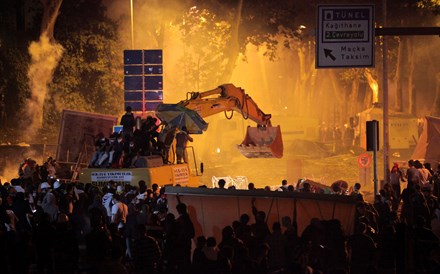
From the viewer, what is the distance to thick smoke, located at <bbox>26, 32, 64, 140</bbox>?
41938mm

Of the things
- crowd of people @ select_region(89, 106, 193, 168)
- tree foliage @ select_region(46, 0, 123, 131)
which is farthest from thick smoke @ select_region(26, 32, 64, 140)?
crowd of people @ select_region(89, 106, 193, 168)

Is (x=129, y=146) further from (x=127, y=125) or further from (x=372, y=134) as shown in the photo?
A: (x=372, y=134)

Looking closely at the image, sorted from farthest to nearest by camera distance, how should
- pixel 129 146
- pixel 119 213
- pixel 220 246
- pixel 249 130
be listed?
pixel 249 130, pixel 129 146, pixel 119 213, pixel 220 246

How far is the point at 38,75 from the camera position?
4222 centimetres

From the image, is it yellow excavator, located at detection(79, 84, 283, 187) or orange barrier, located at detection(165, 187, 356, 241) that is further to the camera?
yellow excavator, located at detection(79, 84, 283, 187)

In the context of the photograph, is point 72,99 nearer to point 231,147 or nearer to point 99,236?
point 231,147

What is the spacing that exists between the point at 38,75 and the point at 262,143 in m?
20.2

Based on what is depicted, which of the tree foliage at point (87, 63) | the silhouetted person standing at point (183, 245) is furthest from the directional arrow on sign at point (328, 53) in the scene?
the tree foliage at point (87, 63)

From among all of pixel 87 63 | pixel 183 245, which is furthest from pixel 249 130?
pixel 87 63

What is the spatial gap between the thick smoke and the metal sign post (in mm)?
24595

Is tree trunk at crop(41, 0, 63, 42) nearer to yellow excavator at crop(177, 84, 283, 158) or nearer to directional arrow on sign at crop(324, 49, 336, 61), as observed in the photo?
yellow excavator at crop(177, 84, 283, 158)

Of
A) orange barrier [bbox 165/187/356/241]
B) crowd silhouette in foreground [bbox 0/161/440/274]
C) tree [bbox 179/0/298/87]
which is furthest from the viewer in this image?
tree [bbox 179/0/298/87]

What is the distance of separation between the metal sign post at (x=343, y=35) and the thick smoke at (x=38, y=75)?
968 inches

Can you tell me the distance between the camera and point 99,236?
12.4m
